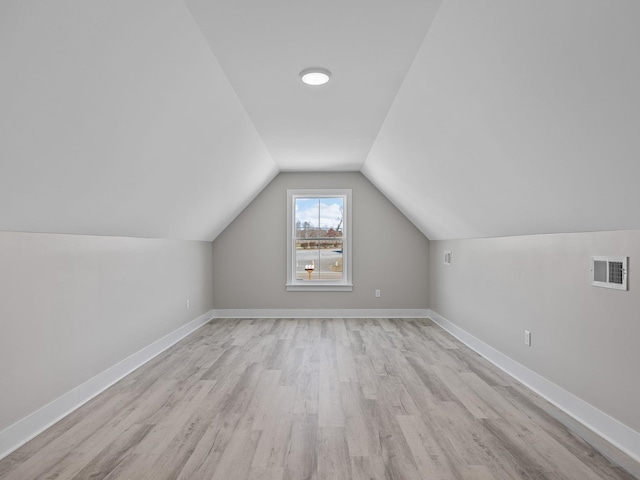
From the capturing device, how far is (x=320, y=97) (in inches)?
136

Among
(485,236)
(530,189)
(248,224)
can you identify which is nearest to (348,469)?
(530,189)

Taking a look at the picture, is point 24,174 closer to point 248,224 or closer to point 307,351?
point 307,351

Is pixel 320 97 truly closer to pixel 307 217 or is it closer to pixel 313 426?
pixel 313 426

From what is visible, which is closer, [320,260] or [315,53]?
[315,53]

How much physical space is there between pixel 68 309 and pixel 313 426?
6.34ft

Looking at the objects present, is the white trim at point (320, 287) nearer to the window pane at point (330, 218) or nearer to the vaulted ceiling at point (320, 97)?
the window pane at point (330, 218)

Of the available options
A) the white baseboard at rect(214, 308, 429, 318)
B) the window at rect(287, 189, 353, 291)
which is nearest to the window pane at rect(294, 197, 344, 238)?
the window at rect(287, 189, 353, 291)

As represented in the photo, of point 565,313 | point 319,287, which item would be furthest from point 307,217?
point 565,313

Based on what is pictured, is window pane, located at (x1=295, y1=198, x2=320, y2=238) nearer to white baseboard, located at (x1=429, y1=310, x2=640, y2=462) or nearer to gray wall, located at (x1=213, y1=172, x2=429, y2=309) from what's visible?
gray wall, located at (x1=213, y1=172, x2=429, y2=309)

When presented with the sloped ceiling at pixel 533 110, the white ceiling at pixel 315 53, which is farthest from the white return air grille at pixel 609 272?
the white ceiling at pixel 315 53

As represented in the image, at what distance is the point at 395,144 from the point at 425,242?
278cm

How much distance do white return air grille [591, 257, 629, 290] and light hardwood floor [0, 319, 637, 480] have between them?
963 millimetres

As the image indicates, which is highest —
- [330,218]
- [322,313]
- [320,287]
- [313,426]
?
[330,218]

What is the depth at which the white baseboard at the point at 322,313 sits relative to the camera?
662 cm
